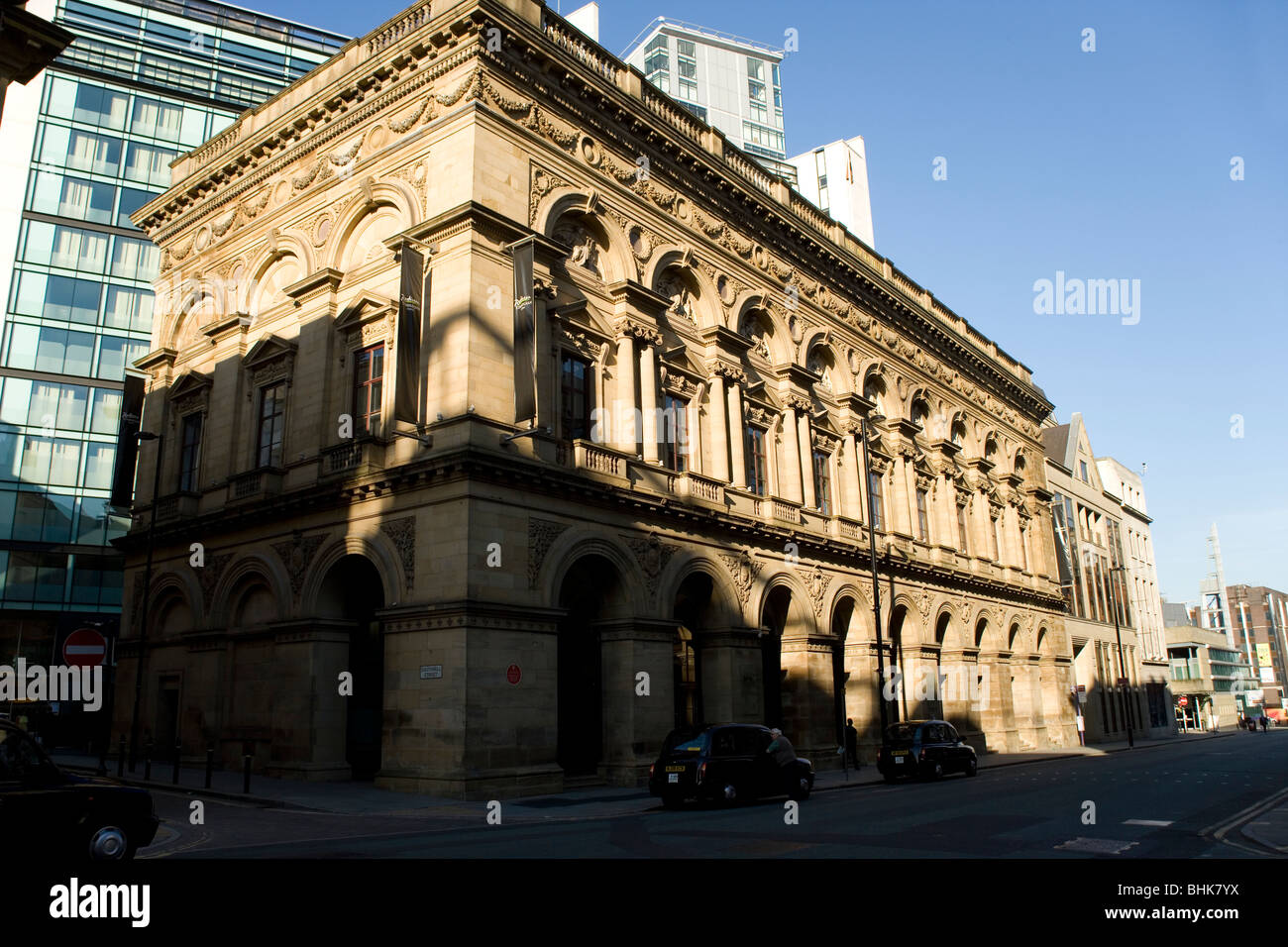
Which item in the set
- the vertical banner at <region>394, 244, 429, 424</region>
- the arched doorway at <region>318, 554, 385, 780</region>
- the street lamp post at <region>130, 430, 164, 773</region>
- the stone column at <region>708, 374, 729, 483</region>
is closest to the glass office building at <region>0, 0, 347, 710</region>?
the street lamp post at <region>130, 430, 164, 773</region>

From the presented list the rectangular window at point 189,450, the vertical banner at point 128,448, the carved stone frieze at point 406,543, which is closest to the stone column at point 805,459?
the carved stone frieze at point 406,543

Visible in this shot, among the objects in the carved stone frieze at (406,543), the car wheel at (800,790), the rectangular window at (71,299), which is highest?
the rectangular window at (71,299)

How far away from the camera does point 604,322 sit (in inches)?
1034

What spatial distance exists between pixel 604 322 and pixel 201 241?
15767 millimetres

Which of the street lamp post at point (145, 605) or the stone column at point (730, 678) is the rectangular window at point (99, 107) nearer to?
the street lamp post at point (145, 605)

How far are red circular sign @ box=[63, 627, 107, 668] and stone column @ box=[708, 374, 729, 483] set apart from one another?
57.7 feet

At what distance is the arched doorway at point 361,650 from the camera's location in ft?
80.1

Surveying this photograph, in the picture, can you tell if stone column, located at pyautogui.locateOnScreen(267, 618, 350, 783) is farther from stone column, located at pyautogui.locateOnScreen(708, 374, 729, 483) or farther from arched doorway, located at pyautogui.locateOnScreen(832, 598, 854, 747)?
arched doorway, located at pyautogui.locateOnScreen(832, 598, 854, 747)

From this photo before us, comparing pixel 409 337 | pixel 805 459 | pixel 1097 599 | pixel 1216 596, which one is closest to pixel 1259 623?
pixel 1216 596

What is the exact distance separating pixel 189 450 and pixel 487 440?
14783 millimetres

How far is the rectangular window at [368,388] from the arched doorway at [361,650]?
11.8ft

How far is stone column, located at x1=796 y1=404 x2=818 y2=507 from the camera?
33406mm

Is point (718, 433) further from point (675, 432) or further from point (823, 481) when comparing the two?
point (823, 481)
